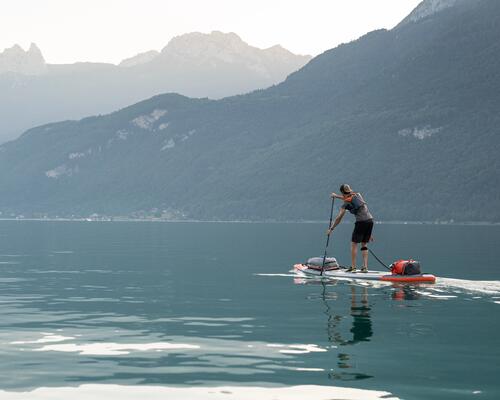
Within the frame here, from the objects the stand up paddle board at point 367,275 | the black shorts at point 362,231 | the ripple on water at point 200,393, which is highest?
the black shorts at point 362,231

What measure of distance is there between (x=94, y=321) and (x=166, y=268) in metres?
24.9

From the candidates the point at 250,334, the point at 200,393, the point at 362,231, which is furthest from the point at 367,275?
the point at 200,393

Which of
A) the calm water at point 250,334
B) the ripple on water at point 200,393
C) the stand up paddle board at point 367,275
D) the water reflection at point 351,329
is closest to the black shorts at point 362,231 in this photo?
the stand up paddle board at point 367,275

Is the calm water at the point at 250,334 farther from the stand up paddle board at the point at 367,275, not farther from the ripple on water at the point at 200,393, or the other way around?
the stand up paddle board at the point at 367,275

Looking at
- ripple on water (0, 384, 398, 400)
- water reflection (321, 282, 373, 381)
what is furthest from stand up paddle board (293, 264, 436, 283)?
ripple on water (0, 384, 398, 400)

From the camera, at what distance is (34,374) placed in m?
17.9

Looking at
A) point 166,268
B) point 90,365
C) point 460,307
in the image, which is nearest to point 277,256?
point 166,268

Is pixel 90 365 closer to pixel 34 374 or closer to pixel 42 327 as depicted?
pixel 34 374

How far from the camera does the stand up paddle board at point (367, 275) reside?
36.9m

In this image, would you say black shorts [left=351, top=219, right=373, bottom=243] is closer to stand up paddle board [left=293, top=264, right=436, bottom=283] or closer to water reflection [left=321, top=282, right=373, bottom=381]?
stand up paddle board [left=293, top=264, right=436, bottom=283]

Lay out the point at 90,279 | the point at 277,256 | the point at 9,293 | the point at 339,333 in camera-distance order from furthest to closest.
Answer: the point at 277,256 → the point at 90,279 → the point at 9,293 → the point at 339,333

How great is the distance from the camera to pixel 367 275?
125ft

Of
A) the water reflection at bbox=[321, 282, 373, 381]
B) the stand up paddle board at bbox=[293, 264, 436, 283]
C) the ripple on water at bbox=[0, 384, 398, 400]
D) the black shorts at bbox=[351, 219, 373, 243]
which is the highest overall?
the black shorts at bbox=[351, 219, 373, 243]

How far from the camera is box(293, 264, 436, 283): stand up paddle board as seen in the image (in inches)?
1452
